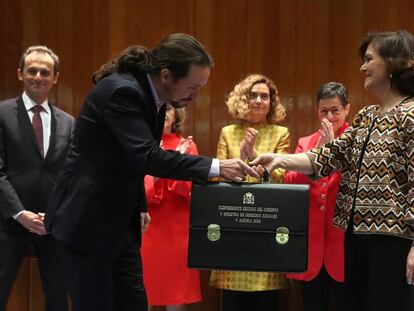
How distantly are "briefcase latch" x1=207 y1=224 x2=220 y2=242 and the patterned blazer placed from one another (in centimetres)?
45

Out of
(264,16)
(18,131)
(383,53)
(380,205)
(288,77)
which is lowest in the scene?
(380,205)

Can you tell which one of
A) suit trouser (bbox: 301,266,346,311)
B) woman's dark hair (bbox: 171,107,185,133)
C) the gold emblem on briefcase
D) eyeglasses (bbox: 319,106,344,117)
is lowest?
suit trouser (bbox: 301,266,346,311)

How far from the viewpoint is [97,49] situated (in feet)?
14.1

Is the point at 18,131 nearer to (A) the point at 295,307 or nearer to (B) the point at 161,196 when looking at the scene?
(B) the point at 161,196

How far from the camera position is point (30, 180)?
3.18m

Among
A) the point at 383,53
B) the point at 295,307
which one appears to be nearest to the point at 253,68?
the point at 295,307

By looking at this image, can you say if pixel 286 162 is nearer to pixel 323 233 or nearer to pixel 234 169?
pixel 234 169

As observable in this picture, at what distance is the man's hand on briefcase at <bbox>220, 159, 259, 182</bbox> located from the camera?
7.31 feet

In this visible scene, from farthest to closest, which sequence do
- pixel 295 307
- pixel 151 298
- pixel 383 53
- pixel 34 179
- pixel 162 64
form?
pixel 295 307
pixel 151 298
pixel 34 179
pixel 383 53
pixel 162 64

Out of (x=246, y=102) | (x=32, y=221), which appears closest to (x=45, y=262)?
(x=32, y=221)

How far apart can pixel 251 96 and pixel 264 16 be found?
763 mm

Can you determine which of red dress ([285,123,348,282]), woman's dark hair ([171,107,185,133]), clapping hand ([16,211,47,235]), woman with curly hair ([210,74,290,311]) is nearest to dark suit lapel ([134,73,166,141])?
clapping hand ([16,211,47,235])

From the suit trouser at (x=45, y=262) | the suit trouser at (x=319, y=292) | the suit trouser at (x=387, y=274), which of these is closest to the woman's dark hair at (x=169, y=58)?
the suit trouser at (x=387, y=274)

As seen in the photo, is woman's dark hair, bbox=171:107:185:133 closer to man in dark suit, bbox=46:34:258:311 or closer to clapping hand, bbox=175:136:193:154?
clapping hand, bbox=175:136:193:154
